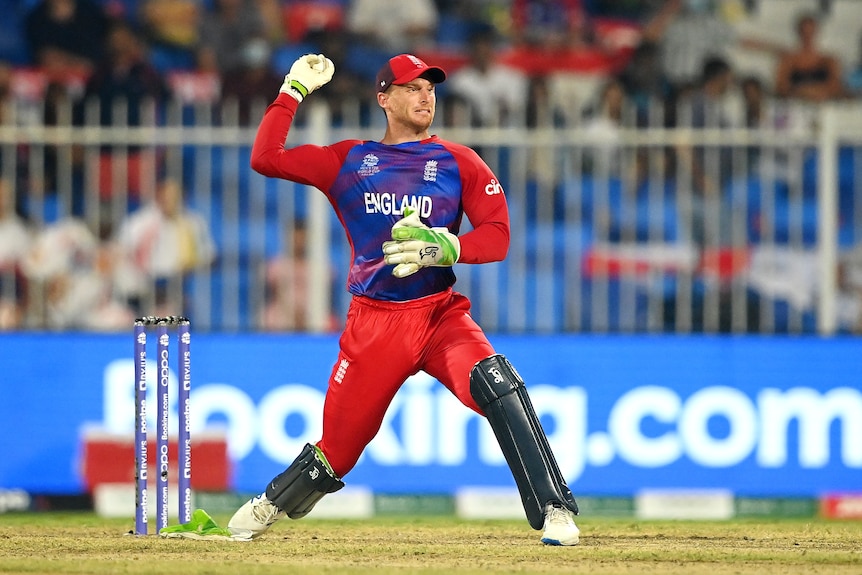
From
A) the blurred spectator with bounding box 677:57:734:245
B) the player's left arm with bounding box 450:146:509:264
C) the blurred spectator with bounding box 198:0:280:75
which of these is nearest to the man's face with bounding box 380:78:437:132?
the player's left arm with bounding box 450:146:509:264

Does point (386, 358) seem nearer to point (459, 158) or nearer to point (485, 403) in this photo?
point (485, 403)

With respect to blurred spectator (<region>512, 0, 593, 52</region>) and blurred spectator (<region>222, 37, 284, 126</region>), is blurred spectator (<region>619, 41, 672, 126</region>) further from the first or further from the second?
blurred spectator (<region>222, 37, 284, 126</region>)

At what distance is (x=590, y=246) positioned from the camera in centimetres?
1043

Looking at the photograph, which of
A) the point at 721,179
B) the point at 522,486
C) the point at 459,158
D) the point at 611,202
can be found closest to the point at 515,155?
the point at 611,202

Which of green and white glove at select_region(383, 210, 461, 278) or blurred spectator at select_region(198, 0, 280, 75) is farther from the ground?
blurred spectator at select_region(198, 0, 280, 75)

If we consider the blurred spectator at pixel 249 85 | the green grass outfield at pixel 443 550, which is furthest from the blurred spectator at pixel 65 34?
the green grass outfield at pixel 443 550

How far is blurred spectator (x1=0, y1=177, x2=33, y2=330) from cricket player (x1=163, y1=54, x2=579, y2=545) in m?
3.90

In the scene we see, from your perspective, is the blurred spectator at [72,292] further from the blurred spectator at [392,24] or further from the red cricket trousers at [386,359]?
the blurred spectator at [392,24]

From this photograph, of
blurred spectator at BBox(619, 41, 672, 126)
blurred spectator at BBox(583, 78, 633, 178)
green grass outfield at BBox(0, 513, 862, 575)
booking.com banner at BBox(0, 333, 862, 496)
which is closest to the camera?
green grass outfield at BBox(0, 513, 862, 575)

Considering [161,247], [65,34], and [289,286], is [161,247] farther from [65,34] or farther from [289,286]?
[65,34]

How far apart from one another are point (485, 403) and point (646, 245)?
164 inches

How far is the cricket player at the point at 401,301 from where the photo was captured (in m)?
6.52

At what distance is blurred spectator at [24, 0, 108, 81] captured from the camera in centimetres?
1340

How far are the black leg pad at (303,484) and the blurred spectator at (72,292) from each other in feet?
12.0
